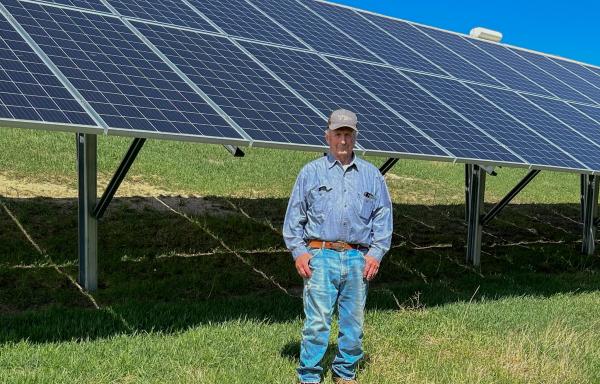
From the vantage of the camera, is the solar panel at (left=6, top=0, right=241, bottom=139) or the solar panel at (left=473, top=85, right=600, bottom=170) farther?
the solar panel at (left=473, top=85, right=600, bottom=170)

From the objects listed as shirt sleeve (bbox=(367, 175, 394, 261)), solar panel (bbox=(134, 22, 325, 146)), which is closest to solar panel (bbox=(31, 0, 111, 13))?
solar panel (bbox=(134, 22, 325, 146))

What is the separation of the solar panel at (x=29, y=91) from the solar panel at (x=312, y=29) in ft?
17.7

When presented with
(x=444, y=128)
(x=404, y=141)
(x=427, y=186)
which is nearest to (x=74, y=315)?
(x=404, y=141)

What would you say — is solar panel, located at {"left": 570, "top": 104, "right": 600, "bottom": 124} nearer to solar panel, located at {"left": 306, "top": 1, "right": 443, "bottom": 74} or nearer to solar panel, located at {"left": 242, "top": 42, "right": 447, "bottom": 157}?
solar panel, located at {"left": 306, "top": 1, "right": 443, "bottom": 74}

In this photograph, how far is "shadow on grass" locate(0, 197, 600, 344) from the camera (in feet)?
28.2

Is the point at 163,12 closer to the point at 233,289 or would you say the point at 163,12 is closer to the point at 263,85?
the point at 263,85

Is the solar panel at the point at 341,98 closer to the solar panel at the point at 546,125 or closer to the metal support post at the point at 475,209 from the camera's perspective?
the solar panel at the point at 546,125

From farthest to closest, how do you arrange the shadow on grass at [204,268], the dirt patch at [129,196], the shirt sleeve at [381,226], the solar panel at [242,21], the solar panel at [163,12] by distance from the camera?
the dirt patch at [129,196]
the solar panel at [242,21]
the solar panel at [163,12]
the shadow on grass at [204,268]
the shirt sleeve at [381,226]

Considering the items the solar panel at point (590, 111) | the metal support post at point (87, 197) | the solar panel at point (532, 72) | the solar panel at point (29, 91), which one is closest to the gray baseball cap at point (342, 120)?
the solar panel at point (29, 91)

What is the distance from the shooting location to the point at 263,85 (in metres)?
8.96

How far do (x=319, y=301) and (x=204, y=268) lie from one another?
6637 mm

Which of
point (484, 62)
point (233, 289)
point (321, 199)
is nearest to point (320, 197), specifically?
point (321, 199)

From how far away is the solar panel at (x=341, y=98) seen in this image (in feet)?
28.1

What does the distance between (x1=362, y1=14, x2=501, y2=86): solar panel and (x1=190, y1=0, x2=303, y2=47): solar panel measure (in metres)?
3.77
